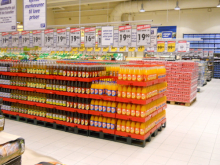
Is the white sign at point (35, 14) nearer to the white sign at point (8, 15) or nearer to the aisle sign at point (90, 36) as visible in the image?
the white sign at point (8, 15)

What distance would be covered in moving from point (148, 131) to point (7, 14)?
4717 millimetres

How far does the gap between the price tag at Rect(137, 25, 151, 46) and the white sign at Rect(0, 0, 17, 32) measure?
168 inches

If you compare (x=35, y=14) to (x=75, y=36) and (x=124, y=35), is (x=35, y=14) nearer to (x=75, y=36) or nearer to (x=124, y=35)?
(x=75, y=36)

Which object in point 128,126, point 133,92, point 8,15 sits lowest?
point 128,126

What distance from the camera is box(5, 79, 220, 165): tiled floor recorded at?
4.30 m

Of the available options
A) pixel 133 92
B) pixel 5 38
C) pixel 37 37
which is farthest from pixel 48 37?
pixel 133 92

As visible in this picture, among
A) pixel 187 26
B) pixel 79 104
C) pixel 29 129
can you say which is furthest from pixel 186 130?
pixel 187 26

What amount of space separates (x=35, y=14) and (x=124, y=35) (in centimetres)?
401

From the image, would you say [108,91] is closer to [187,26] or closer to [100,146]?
[100,146]

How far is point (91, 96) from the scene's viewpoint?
17.8 feet

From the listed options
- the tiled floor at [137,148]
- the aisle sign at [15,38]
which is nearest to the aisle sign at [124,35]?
the tiled floor at [137,148]

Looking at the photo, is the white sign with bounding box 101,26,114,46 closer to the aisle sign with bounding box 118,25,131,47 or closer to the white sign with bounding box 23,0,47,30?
the aisle sign with bounding box 118,25,131,47

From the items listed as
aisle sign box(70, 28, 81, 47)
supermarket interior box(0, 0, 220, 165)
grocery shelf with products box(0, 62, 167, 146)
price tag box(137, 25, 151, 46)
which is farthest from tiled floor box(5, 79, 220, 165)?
aisle sign box(70, 28, 81, 47)

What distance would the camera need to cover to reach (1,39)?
1066 centimetres
